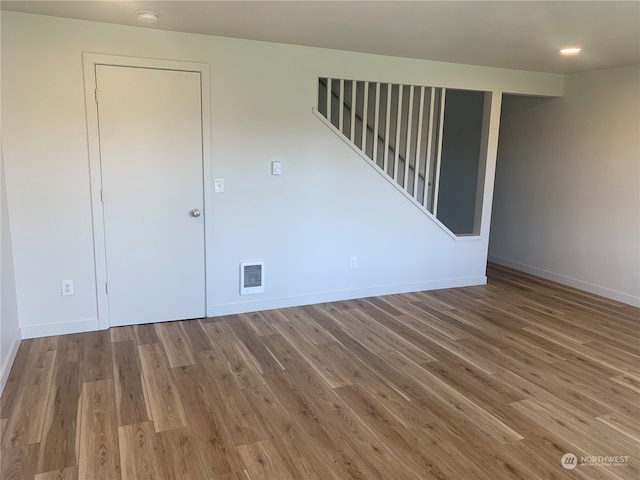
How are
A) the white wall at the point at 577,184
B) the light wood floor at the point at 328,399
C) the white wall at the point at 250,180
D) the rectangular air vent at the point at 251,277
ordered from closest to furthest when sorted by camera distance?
the light wood floor at the point at 328,399 < the white wall at the point at 250,180 < the rectangular air vent at the point at 251,277 < the white wall at the point at 577,184

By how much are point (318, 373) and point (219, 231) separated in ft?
4.87

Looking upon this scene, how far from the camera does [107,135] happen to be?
3.29 meters

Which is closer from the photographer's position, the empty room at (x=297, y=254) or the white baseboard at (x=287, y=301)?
the empty room at (x=297, y=254)

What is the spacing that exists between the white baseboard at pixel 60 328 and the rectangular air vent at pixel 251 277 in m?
1.16

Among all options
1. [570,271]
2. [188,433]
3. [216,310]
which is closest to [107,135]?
[216,310]

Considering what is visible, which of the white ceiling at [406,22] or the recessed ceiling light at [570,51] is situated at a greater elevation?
the recessed ceiling light at [570,51]

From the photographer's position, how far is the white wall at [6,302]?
2.72 meters

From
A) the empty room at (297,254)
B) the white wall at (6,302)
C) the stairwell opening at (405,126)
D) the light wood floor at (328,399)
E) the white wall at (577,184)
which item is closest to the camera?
the light wood floor at (328,399)

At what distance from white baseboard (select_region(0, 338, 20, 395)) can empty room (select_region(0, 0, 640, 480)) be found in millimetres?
25

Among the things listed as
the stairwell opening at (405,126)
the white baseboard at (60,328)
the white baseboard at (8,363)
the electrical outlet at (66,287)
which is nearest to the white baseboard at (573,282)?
the stairwell opening at (405,126)

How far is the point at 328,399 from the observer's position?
2596 millimetres

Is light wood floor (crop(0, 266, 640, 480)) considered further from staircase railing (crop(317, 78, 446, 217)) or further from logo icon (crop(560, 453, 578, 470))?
staircase railing (crop(317, 78, 446, 217))

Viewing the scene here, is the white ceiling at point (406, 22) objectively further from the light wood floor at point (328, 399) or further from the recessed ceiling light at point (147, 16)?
the light wood floor at point (328, 399)

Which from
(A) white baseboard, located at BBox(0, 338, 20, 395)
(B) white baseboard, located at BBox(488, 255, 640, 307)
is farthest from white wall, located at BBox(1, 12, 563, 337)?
(B) white baseboard, located at BBox(488, 255, 640, 307)
